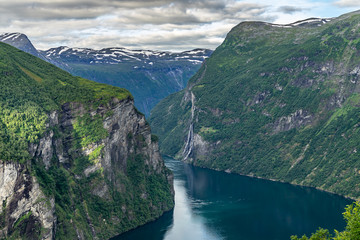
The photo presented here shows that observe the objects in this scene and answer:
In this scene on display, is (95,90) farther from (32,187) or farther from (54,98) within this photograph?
(32,187)

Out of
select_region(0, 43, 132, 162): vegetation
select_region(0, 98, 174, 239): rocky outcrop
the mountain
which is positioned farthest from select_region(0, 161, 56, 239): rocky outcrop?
select_region(0, 43, 132, 162): vegetation

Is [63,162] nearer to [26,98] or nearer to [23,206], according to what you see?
[26,98]

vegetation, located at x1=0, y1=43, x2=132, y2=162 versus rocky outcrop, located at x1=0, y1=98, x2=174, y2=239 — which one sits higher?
vegetation, located at x1=0, y1=43, x2=132, y2=162

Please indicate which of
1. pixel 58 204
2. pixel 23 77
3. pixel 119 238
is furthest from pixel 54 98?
pixel 119 238

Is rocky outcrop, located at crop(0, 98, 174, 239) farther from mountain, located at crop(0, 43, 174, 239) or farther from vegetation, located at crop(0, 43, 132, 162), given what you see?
vegetation, located at crop(0, 43, 132, 162)

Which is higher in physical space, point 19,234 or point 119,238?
point 19,234

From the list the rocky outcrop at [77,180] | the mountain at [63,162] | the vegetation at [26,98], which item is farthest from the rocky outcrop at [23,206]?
the vegetation at [26,98]

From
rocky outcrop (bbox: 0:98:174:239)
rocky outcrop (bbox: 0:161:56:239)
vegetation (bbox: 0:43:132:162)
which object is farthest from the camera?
vegetation (bbox: 0:43:132:162)

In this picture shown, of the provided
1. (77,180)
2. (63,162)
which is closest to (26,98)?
(63,162)
